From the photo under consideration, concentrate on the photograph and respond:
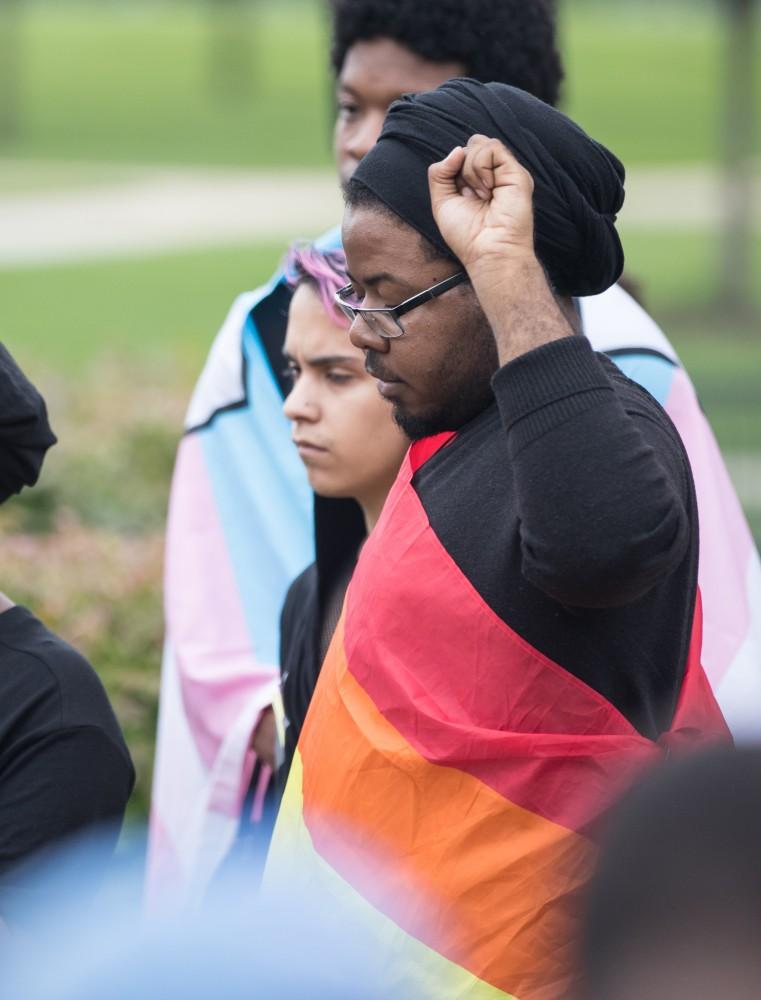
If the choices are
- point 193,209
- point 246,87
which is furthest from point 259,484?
point 246,87

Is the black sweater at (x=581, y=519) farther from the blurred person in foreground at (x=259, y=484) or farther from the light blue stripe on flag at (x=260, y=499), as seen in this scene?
the light blue stripe on flag at (x=260, y=499)

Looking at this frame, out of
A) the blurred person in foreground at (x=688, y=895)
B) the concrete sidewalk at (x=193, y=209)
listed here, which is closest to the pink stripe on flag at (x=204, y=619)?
the blurred person in foreground at (x=688, y=895)

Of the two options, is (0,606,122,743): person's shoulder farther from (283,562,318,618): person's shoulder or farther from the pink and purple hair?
the pink and purple hair

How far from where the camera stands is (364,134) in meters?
3.34

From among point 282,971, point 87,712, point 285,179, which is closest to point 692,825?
point 282,971

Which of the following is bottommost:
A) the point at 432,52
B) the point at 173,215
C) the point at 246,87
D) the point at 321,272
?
the point at 246,87

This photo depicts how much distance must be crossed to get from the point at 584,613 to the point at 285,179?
2977 cm

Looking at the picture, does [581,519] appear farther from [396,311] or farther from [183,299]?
[183,299]

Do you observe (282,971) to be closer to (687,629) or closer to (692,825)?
(692,825)

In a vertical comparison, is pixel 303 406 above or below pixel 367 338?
below

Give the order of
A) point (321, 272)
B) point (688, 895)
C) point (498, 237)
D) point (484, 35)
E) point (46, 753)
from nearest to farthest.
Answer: point (688, 895)
point (498, 237)
point (46, 753)
point (321, 272)
point (484, 35)

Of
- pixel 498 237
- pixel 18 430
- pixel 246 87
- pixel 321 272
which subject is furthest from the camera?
pixel 246 87

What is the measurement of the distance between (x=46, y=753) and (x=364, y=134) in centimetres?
140

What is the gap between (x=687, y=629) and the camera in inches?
81.6
